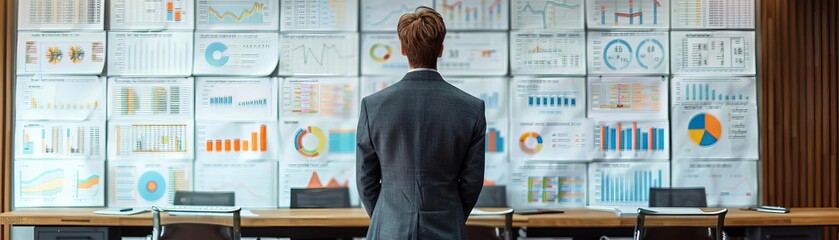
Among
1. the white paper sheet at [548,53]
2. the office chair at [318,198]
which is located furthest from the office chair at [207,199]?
the white paper sheet at [548,53]

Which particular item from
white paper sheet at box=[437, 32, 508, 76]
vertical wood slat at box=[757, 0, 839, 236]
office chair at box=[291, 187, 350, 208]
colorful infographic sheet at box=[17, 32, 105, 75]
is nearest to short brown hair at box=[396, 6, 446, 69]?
office chair at box=[291, 187, 350, 208]

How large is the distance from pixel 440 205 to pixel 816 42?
4.94 metres

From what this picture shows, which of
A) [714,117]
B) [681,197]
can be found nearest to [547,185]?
[681,197]

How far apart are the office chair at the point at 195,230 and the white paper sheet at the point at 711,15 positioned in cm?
370

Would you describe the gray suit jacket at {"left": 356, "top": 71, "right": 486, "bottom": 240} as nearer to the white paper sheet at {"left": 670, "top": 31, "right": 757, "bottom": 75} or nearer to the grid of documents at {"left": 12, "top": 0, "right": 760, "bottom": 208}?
the grid of documents at {"left": 12, "top": 0, "right": 760, "bottom": 208}

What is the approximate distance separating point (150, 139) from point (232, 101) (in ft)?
2.26

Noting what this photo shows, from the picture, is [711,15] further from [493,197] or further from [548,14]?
[493,197]

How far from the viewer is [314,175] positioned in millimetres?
6781

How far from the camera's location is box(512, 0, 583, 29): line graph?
6.73 metres

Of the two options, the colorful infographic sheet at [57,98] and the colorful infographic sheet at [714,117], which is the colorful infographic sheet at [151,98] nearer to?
the colorful infographic sheet at [57,98]

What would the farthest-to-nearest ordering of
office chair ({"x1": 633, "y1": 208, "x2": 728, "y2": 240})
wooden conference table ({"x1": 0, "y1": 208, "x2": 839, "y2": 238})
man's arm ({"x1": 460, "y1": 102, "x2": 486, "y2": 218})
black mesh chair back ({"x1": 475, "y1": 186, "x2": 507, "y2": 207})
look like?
black mesh chair back ({"x1": 475, "y1": 186, "x2": 507, "y2": 207}), wooden conference table ({"x1": 0, "y1": 208, "x2": 839, "y2": 238}), office chair ({"x1": 633, "y1": 208, "x2": 728, "y2": 240}), man's arm ({"x1": 460, "y1": 102, "x2": 486, "y2": 218})

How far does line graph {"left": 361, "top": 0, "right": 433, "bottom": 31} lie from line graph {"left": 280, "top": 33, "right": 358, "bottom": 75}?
0.48ft

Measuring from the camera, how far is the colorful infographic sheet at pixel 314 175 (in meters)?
6.77

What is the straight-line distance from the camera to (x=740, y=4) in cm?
679
